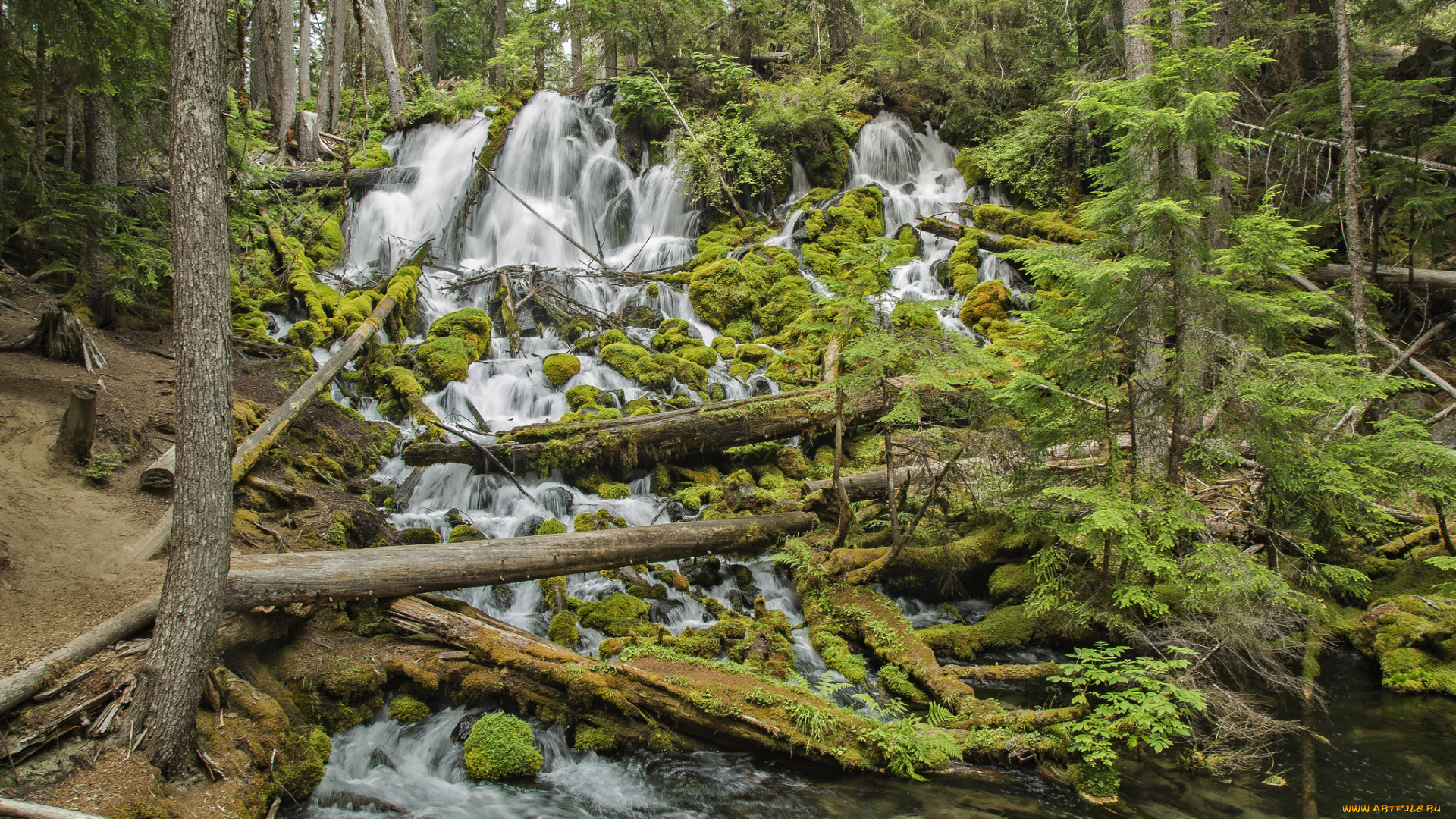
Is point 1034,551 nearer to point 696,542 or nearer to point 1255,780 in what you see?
point 1255,780

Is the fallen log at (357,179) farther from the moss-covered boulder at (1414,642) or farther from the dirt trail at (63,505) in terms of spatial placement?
the moss-covered boulder at (1414,642)

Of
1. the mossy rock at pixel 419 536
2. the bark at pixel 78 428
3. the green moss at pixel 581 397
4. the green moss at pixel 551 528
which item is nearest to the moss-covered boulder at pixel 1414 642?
the green moss at pixel 551 528

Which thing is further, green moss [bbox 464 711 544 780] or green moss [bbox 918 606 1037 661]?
green moss [bbox 918 606 1037 661]

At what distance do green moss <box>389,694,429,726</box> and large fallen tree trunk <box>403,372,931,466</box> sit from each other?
436cm

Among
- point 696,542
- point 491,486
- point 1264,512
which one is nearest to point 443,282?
point 491,486

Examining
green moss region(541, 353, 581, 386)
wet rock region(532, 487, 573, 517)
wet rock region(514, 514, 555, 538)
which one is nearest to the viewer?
wet rock region(514, 514, 555, 538)

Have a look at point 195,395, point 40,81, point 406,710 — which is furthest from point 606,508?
point 40,81

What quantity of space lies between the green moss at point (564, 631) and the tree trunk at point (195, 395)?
298 centimetres

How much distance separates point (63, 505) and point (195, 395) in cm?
373

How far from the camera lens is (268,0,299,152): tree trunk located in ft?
58.9

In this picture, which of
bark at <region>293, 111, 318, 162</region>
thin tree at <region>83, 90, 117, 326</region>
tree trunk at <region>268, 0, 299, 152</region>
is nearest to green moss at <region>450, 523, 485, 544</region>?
thin tree at <region>83, 90, 117, 326</region>

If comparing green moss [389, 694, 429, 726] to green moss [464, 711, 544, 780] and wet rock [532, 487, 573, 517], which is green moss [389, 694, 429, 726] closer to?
green moss [464, 711, 544, 780]

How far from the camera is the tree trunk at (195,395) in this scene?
13.2 feet

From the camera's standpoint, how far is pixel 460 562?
630 cm
